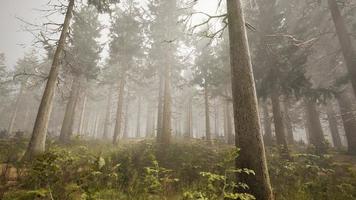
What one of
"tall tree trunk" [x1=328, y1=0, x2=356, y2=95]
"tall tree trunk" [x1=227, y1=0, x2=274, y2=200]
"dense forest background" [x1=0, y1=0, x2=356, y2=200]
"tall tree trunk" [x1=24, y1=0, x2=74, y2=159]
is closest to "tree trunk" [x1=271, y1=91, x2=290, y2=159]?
"dense forest background" [x1=0, y1=0, x2=356, y2=200]

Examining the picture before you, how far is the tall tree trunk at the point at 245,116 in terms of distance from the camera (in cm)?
495

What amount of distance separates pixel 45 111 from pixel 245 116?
980 cm

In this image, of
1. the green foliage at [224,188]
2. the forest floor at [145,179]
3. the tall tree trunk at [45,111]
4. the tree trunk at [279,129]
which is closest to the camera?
the green foliage at [224,188]

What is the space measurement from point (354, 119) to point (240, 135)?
1250 cm

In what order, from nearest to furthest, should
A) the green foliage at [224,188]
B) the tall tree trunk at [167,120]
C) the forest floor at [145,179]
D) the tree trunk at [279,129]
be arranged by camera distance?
the green foliage at [224,188], the forest floor at [145,179], the tree trunk at [279,129], the tall tree trunk at [167,120]

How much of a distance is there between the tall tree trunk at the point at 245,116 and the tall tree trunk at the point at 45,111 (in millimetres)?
8984

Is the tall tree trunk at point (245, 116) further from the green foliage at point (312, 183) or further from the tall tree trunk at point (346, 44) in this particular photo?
the tall tree trunk at point (346, 44)

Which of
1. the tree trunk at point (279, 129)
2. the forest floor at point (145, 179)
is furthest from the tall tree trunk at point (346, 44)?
the forest floor at point (145, 179)

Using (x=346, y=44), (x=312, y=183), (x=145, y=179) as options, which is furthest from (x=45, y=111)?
(x=346, y=44)

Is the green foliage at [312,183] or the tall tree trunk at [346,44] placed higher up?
the tall tree trunk at [346,44]

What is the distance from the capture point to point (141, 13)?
20.6m

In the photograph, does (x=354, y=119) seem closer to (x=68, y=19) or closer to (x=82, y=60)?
(x=68, y=19)

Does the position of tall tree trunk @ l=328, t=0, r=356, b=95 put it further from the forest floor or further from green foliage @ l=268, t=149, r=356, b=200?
the forest floor

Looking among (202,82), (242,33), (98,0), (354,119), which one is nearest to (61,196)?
(242,33)
